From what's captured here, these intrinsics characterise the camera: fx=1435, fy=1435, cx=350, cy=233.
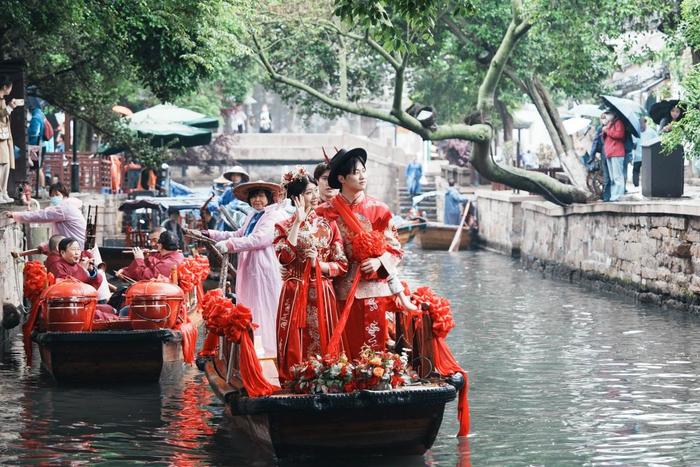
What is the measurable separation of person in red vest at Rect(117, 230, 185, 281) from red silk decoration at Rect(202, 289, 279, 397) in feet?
15.0

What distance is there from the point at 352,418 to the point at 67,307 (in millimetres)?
4633

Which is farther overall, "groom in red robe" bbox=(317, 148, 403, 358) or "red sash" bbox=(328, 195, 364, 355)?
"groom in red robe" bbox=(317, 148, 403, 358)

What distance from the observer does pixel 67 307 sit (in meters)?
13.5

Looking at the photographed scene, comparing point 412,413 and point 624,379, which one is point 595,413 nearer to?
point 624,379

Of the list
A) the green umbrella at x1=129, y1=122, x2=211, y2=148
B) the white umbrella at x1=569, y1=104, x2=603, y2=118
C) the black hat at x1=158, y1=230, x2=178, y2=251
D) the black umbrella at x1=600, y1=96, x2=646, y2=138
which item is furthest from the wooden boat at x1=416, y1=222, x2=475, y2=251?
the black hat at x1=158, y1=230, x2=178, y2=251

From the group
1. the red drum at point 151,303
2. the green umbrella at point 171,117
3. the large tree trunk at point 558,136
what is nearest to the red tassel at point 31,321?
the red drum at point 151,303

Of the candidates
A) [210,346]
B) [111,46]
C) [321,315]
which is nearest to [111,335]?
[210,346]

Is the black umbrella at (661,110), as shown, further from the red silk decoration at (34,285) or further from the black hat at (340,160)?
the black hat at (340,160)

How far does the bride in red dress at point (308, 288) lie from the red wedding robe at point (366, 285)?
0.08 m

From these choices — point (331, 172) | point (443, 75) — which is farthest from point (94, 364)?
point (443, 75)

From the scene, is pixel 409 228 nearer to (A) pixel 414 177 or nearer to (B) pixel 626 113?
(A) pixel 414 177

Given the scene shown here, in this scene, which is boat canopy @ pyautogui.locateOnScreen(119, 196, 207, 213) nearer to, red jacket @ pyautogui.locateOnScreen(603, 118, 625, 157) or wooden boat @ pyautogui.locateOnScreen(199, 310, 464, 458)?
red jacket @ pyautogui.locateOnScreen(603, 118, 625, 157)

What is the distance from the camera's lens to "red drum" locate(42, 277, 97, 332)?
1354cm

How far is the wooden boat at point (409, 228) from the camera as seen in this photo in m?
36.6
